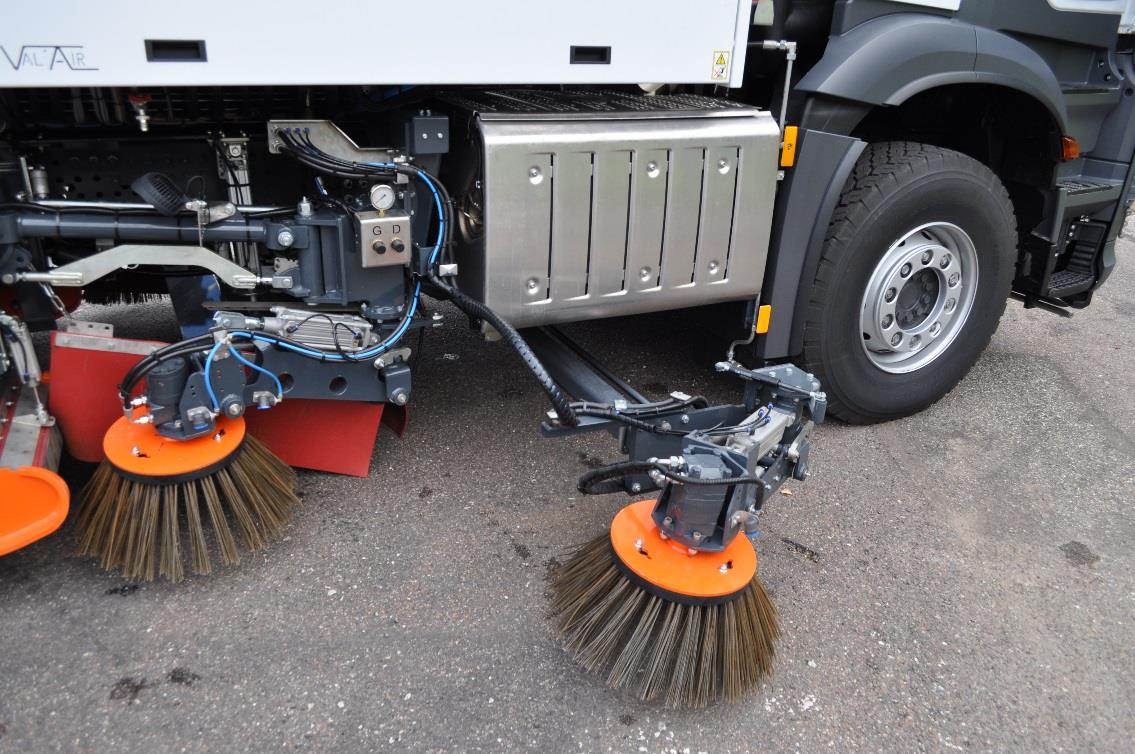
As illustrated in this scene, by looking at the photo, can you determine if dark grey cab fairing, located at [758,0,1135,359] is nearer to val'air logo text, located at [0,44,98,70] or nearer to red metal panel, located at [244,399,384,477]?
red metal panel, located at [244,399,384,477]

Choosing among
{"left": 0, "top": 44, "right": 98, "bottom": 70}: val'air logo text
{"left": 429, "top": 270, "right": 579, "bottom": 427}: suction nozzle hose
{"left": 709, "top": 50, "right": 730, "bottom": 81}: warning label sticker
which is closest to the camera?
{"left": 0, "top": 44, "right": 98, "bottom": 70}: val'air logo text

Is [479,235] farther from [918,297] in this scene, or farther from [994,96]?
[994,96]

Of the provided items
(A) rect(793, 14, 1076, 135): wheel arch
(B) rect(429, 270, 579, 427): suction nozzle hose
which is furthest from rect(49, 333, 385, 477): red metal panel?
(A) rect(793, 14, 1076, 135): wheel arch

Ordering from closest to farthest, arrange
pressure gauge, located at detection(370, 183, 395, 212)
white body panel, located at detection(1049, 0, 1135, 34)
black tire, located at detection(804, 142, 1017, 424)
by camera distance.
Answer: pressure gauge, located at detection(370, 183, 395, 212) < black tire, located at detection(804, 142, 1017, 424) < white body panel, located at detection(1049, 0, 1135, 34)

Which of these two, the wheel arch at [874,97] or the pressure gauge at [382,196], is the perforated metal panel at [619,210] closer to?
the wheel arch at [874,97]

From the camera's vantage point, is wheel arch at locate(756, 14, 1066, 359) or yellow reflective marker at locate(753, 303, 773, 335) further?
yellow reflective marker at locate(753, 303, 773, 335)

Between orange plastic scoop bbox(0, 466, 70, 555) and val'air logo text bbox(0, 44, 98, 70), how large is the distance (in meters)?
1.03

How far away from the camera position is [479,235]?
→ 8.59ft

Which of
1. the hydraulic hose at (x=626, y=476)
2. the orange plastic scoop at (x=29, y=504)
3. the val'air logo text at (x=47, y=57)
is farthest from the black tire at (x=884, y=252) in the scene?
the orange plastic scoop at (x=29, y=504)

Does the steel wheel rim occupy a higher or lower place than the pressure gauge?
lower

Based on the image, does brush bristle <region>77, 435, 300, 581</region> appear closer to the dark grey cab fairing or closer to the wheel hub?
the dark grey cab fairing

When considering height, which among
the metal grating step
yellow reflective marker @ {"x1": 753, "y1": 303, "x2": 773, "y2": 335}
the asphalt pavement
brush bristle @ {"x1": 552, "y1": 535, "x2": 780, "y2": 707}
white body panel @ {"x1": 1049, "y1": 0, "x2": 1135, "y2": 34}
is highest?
white body panel @ {"x1": 1049, "y1": 0, "x2": 1135, "y2": 34}

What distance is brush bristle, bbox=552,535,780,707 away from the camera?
203 centimetres

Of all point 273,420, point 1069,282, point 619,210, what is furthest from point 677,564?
point 1069,282
